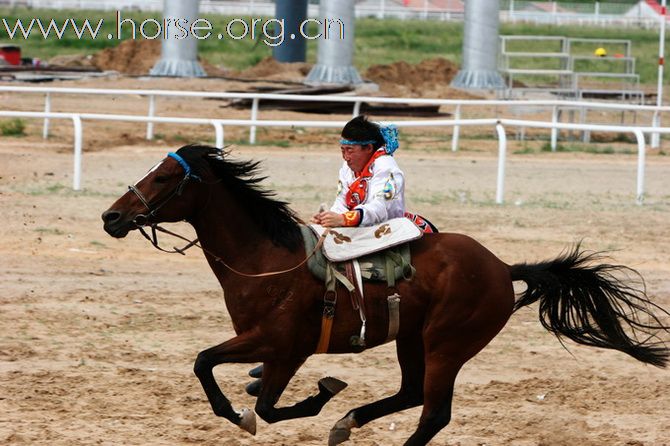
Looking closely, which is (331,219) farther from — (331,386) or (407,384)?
(407,384)

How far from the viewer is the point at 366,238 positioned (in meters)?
5.80

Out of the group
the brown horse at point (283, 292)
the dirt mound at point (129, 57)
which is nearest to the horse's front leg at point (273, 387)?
the brown horse at point (283, 292)

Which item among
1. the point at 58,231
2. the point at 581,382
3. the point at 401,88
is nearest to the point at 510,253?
the point at 581,382

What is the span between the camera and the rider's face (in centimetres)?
589

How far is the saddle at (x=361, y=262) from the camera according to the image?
571cm

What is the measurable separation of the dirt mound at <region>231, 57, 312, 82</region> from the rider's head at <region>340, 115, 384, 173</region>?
21882 millimetres

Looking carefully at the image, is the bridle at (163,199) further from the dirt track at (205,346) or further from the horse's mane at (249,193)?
the dirt track at (205,346)

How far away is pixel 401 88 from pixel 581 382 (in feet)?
67.4

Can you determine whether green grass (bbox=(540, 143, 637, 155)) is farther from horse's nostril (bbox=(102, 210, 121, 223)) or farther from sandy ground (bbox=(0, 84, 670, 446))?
horse's nostril (bbox=(102, 210, 121, 223))

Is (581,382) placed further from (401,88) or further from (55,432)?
(401,88)

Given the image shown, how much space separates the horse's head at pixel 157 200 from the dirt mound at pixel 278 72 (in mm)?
22215

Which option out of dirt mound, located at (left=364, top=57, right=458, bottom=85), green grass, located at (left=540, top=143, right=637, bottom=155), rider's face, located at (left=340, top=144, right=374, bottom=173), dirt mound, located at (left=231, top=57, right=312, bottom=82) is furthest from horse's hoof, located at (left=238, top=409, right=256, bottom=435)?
dirt mound, located at (left=364, top=57, right=458, bottom=85)

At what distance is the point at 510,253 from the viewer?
11.0 metres

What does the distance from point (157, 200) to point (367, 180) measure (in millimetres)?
1079
